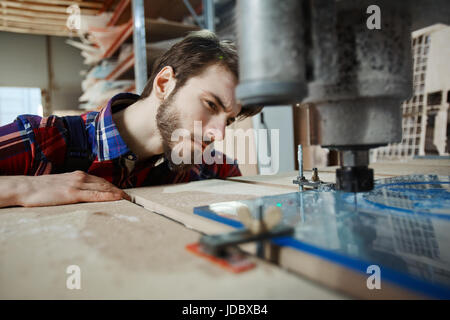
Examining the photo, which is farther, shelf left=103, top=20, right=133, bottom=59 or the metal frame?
shelf left=103, top=20, right=133, bottom=59

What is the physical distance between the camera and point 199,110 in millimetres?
1258

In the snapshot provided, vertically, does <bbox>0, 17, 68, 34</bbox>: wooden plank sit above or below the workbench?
above

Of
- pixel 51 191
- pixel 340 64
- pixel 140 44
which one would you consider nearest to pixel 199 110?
pixel 51 191

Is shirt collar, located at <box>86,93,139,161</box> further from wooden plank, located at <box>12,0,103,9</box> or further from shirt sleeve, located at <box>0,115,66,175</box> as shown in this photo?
wooden plank, located at <box>12,0,103,9</box>

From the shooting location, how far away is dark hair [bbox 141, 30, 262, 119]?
1.34 meters

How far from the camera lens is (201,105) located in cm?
126

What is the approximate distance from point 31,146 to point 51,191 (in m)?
0.48

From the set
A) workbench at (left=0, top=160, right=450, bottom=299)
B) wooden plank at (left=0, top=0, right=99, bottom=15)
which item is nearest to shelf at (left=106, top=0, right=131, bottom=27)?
wooden plank at (left=0, top=0, right=99, bottom=15)

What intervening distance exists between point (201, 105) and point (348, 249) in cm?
101

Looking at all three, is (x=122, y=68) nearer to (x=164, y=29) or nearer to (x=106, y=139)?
(x=164, y=29)

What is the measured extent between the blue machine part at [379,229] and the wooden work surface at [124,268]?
0.05m

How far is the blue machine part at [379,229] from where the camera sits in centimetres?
29

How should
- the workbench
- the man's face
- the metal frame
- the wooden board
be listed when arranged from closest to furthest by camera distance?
1. the workbench
2. the wooden board
3. the man's face
4. the metal frame

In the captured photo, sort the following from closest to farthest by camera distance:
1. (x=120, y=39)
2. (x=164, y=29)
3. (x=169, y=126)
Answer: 1. (x=169, y=126)
2. (x=164, y=29)
3. (x=120, y=39)
